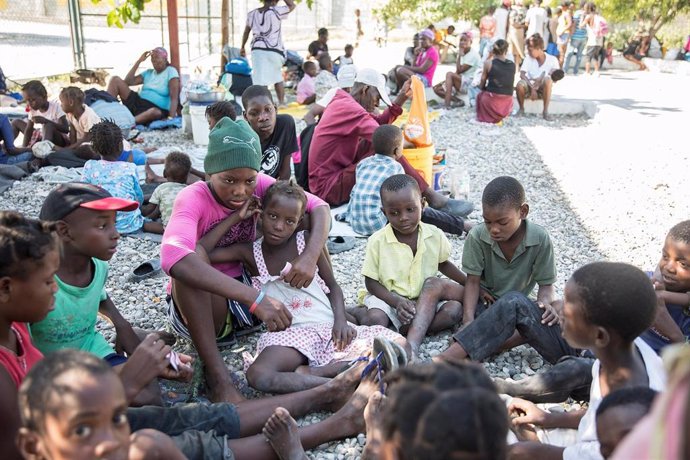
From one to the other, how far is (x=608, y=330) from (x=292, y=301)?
1.54 m

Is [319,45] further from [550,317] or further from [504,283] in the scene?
[550,317]

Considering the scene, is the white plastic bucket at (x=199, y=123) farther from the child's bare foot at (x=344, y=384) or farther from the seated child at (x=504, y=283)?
the child's bare foot at (x=344, y=384)

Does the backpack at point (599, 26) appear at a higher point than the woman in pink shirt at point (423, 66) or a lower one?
higher

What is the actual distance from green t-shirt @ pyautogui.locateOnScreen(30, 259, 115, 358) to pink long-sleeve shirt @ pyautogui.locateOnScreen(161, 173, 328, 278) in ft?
0.98

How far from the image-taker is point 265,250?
3123 mm

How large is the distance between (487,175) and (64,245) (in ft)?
17.2

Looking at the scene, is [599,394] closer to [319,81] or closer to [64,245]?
[64,245]

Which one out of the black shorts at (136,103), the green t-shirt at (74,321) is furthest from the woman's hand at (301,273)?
the black shorts at (136,103)

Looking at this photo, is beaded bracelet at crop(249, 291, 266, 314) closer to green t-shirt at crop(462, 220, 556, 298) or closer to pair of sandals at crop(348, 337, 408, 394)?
pair of sandals at crop(348, 337, 408, 394)

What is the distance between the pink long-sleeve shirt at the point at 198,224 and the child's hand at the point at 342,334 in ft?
1.87

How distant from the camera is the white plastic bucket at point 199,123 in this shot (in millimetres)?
7535

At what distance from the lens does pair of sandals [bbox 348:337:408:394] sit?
8.18 ft

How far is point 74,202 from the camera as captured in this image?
2480 mm

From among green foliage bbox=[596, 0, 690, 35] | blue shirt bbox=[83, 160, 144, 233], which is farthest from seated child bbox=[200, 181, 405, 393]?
green foliage bbox=[596, 0, 690, 35]
